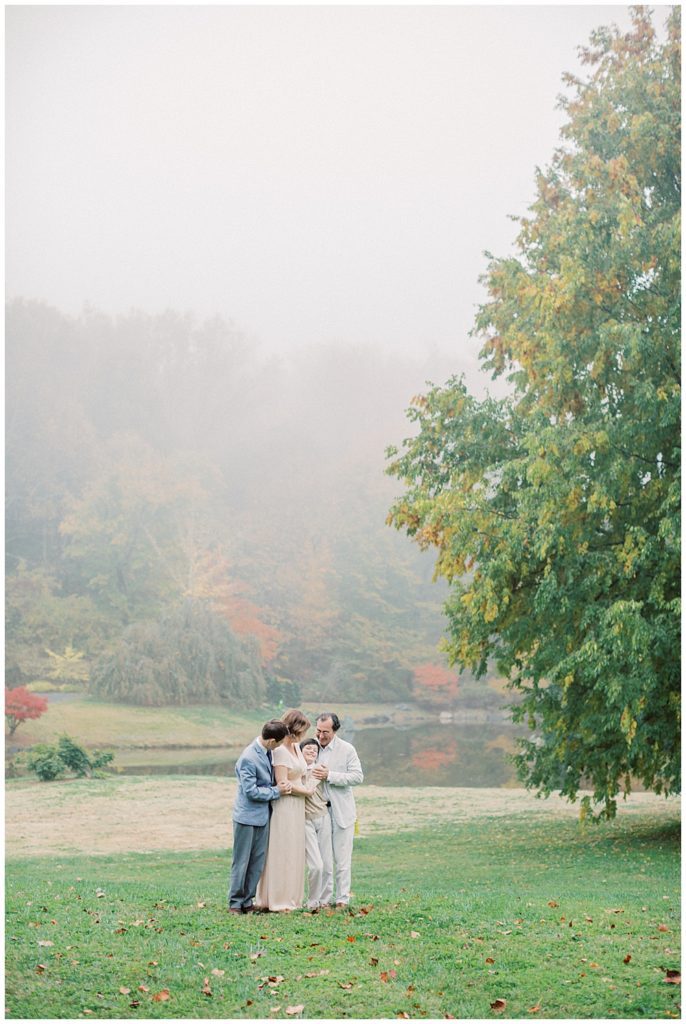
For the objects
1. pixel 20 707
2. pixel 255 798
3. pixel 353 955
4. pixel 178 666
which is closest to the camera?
pixel 353 955

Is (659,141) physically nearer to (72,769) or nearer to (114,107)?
(72,769)

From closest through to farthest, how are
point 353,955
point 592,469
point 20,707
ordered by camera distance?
1. point 353,955
2. point 592,469
3. point 20,707

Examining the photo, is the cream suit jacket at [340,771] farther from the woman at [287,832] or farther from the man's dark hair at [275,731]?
the man's dark hair at [275,731]

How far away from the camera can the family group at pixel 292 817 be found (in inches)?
250

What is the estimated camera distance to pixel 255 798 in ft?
20.6

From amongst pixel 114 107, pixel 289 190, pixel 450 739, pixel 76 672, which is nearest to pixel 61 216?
pixel 114 107

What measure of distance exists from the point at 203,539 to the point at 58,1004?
36.2 m

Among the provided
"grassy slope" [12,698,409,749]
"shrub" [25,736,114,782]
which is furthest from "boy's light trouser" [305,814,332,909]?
"grassy slope" [12,698,409,749]

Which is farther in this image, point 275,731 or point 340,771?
point 340,771

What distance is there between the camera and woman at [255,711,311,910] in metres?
6.38

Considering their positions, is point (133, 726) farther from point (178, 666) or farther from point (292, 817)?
point (292, 817)

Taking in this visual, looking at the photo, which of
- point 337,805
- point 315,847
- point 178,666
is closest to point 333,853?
point 315,847

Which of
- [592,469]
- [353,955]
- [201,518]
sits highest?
[201,518]

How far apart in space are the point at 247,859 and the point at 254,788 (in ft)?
1.58
